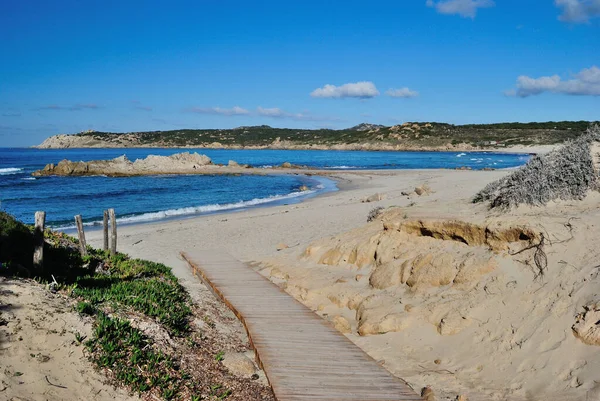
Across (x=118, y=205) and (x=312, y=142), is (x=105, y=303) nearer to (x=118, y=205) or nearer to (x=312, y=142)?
(x=118, y=205)

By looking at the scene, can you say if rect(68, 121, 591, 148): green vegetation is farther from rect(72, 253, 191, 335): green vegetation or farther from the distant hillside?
rect(72, 253, 191, 335): green vegetation

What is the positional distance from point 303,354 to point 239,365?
1.00m

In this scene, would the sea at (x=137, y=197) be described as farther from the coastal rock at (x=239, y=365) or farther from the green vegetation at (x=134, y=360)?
the green vegetation at (x=134, y=360)

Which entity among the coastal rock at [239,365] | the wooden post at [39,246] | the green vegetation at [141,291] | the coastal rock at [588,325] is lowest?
the coastal rock at [239,365]

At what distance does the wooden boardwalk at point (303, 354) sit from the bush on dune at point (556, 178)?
4511 mm

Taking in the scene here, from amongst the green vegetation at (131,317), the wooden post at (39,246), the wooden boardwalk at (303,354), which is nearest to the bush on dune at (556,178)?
the wooden boardwalk at (303,354)

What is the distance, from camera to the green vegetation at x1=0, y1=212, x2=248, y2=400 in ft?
18.7

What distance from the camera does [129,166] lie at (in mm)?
62094

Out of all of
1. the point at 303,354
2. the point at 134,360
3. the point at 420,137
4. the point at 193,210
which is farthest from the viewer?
the point at 420,137

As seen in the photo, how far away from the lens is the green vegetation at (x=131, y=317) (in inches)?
224

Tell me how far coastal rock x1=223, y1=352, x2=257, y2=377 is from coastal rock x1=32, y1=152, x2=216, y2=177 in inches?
2163

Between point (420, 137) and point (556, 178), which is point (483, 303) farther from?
point (420, 137)

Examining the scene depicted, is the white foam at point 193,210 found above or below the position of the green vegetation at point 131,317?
below

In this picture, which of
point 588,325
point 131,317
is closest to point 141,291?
point 131,317
